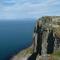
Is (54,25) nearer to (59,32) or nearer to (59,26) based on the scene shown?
(59,26)

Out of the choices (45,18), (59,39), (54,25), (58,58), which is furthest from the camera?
(45,18)

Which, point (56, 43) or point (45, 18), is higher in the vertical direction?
point (45, 18)

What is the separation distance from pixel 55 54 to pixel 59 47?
2.79m

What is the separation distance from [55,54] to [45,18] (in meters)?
28.4

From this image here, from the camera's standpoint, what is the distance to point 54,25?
242 ft

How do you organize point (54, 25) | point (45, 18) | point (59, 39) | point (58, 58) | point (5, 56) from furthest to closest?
point (5, 56) < point (45, 18) < point (54, 25) < point (59, 39) < point (58, 58)

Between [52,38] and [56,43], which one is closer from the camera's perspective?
[56,43]

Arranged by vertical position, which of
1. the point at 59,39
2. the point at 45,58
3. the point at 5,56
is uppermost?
the point at 59,39

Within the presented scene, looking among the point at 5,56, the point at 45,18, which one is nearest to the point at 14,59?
the point at 5,56

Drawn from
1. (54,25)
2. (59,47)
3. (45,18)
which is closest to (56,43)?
(59,47)

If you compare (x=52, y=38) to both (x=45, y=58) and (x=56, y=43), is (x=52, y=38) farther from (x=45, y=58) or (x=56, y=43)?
(x=45, y=58)

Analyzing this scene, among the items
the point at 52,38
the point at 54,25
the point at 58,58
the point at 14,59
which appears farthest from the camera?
the point at 14,59

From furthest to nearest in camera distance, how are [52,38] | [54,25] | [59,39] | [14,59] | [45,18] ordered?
1. [14,59]
2. [45,18]
3. [54,25]
4. [52,38]
5. [59,39]

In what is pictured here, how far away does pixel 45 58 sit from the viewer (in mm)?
57156
